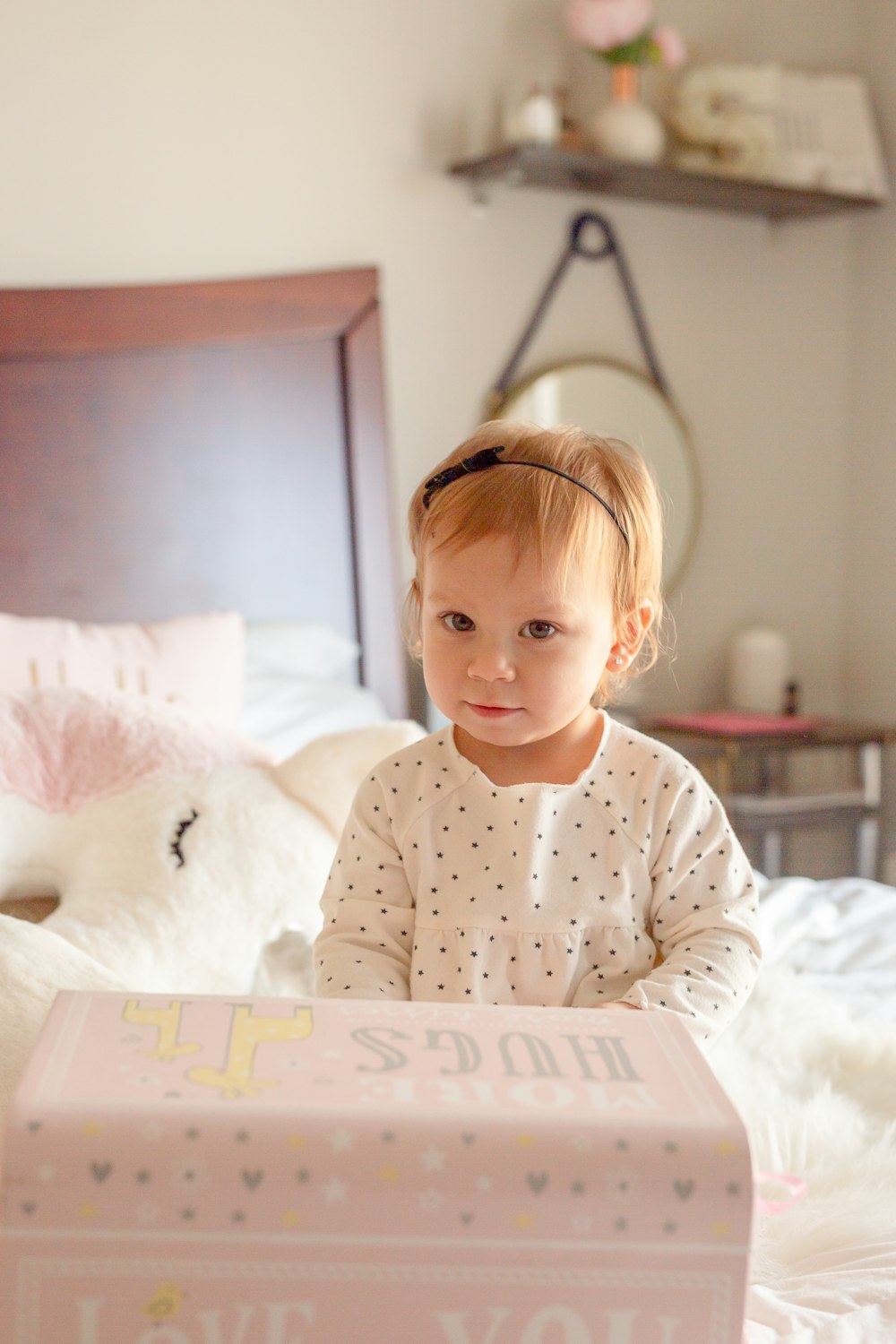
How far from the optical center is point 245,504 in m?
2.26

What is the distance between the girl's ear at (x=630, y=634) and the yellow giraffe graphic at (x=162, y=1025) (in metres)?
0.47

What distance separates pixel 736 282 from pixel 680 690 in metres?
0.95

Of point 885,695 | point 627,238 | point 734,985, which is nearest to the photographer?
point 734,985

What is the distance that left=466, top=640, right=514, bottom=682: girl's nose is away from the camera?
901mm

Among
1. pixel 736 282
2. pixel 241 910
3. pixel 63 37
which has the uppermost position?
pixel 63 37

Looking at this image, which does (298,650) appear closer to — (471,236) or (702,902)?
(471,236)

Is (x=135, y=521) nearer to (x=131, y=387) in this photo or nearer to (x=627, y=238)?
(x=131, y=387)

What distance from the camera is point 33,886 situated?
119 centimetres

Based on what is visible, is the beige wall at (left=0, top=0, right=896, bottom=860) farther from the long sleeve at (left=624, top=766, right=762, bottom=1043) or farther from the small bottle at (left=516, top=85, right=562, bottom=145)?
the long sleeve at (left=624, top=766, right=762, bottom=1043)

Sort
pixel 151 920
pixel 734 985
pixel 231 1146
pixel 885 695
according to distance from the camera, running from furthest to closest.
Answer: pixel 885 695 < pixel 151 920 < pixel 734 985 < pixel 231 1146

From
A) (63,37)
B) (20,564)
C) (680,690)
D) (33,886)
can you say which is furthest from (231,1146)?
(680,690)

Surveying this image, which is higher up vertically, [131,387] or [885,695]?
[131,387]

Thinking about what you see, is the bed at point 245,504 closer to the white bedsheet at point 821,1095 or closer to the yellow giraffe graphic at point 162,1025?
the white bedsheet at point 821,1095

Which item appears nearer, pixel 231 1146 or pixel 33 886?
pixel 231 1146
